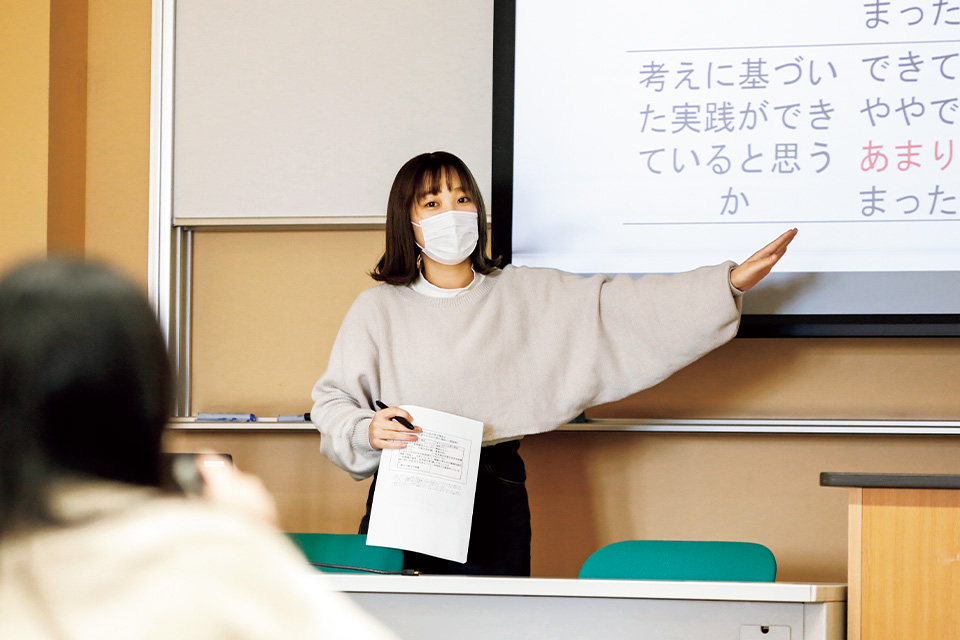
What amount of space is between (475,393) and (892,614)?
947mm

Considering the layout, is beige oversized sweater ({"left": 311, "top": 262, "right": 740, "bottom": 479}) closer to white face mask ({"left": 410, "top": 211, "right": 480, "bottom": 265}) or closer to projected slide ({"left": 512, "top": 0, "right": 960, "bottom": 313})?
white face mask ({"left": 410, "top": 211, "right": 480, "bottom": 265})

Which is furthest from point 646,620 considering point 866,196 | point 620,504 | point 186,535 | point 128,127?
point 128,127

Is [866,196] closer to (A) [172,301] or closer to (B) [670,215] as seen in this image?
(B) [670,215]

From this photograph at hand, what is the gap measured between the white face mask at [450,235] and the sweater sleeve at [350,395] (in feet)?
0.62

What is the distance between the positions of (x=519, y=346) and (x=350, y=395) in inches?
15.0

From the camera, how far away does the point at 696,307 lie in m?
1.89

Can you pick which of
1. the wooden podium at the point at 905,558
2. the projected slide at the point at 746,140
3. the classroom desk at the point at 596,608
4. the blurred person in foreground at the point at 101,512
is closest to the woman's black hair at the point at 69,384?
the blurred person in foreground at the point at 101,512

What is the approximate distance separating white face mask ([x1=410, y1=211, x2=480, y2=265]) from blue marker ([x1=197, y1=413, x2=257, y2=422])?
0.85 m

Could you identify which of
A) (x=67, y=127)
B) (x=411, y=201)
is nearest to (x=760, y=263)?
(x=411, y=201)

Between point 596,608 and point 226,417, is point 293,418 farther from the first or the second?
point 596,608

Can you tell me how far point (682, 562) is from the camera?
161 cm

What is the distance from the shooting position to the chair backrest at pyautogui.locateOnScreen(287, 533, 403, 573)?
5.62 feet

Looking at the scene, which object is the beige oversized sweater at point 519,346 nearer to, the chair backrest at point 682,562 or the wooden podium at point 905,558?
the chair backrest at point 682,562

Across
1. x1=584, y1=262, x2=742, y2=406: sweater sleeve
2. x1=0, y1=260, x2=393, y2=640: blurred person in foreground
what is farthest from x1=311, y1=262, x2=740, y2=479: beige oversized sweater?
x1=0, y1=260, x2=393, y2=640: blurred person in foreground
